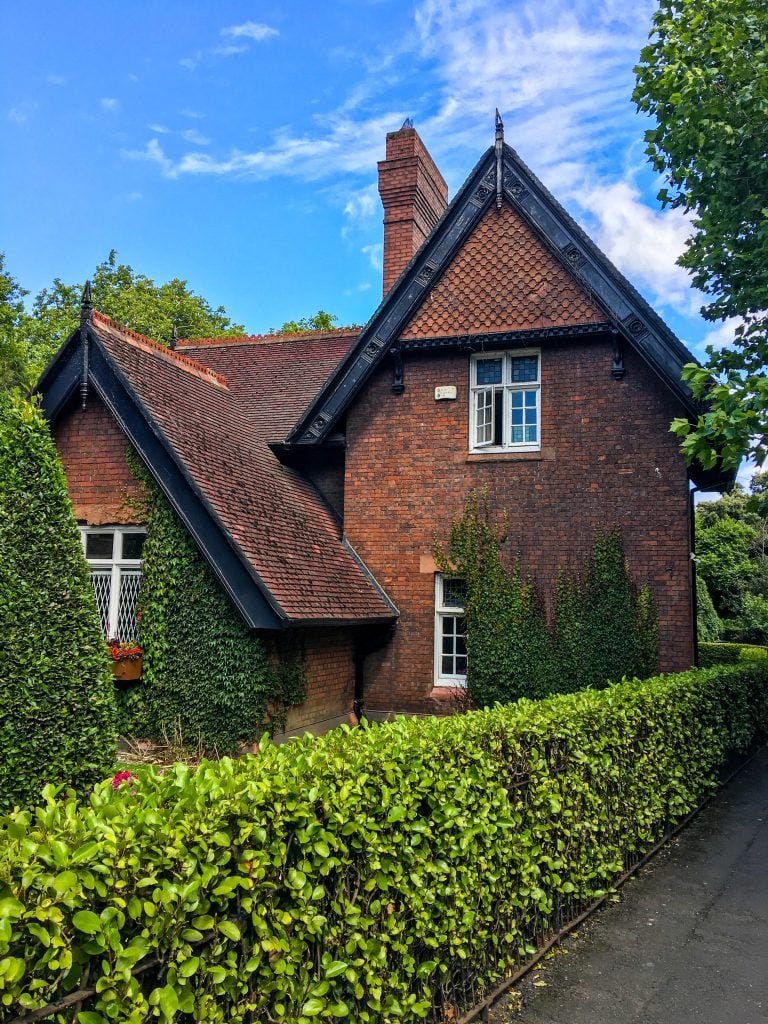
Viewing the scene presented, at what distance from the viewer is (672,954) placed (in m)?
5.89

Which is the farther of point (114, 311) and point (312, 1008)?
point (114, 311)

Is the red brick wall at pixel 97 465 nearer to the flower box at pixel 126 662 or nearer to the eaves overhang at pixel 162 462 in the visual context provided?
the eaves overhang at pixel 162 462

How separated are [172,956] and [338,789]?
121 centimetres

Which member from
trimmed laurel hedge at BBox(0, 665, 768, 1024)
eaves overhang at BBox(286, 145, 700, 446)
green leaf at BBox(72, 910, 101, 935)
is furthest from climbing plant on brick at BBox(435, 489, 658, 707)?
green leaf at BBox(72, 910, 101, 935)

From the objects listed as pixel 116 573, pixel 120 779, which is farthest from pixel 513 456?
pixel 120 779

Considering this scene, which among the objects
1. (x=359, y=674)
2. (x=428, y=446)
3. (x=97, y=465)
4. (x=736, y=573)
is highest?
(x=428, y=446)

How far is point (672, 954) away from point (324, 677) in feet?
23.8

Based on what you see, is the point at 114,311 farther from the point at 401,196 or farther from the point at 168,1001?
the point at 168,1001

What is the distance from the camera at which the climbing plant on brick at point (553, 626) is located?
12359mm

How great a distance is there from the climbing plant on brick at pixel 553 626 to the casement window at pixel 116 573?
203 inches

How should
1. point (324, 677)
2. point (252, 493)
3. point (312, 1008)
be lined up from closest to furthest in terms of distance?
point (312, 1008) → point (252, 493) → point (324, 677)

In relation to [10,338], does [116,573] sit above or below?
below

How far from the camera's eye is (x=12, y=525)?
313 inches

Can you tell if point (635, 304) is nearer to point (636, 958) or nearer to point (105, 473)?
point (105, 473)
